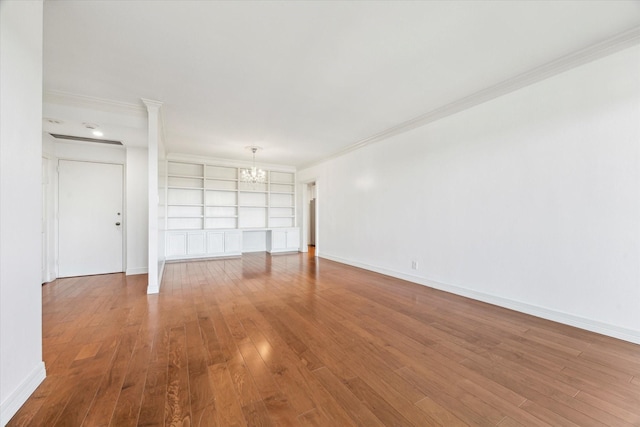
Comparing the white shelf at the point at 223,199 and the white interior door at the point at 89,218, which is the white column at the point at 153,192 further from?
the white shelf at the point at 223,199

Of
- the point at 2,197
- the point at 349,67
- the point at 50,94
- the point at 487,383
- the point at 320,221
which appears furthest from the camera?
the point at 320,221

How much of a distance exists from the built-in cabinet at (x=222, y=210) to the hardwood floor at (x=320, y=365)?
10.0ft

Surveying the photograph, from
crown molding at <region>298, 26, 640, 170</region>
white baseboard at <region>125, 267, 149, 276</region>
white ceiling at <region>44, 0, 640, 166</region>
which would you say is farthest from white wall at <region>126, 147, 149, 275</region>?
crown molding at <region>298, 26, 640, 170</region>

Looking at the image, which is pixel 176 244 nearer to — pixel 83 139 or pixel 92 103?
pixel 83 139

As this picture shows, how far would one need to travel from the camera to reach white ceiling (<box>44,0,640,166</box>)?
192 cm

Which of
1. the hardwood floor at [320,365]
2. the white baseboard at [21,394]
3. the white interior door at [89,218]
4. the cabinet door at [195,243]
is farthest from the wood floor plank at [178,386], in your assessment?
the cabinet door at [195,243]

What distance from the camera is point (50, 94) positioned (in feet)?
10.2

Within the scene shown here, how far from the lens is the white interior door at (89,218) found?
14.2 ft

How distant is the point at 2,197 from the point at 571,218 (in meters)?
4.42

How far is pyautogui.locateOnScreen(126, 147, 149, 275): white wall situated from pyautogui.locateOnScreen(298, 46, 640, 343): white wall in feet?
15.8

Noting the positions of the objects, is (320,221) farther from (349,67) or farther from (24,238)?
(24,238)

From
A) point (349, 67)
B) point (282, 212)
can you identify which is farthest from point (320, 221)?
point (349, 67)

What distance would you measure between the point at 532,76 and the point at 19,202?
4.54m

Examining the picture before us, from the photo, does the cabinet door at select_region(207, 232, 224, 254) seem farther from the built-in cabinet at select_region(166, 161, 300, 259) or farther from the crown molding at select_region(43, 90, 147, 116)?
the crown molding at select_region(43, 90, 147, 116)
